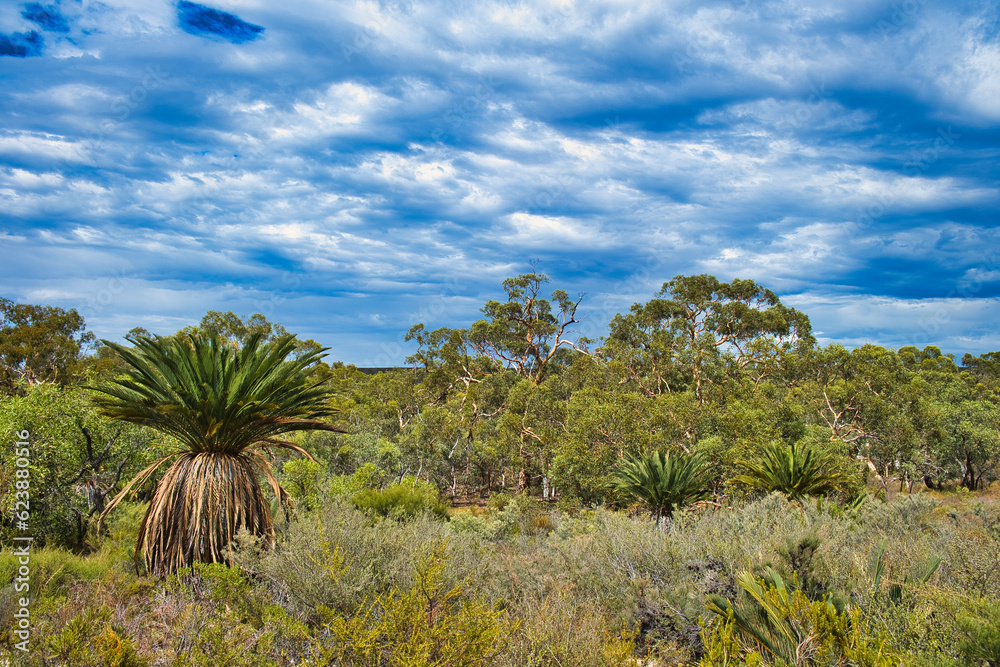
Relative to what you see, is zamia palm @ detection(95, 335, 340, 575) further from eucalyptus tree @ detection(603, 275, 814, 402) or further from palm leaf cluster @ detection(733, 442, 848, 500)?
eucalyptus tree @ detection(603, 275, 814, 402)

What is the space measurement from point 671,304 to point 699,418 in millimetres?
19098

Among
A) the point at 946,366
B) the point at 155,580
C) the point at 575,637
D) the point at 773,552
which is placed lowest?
the point at 155,580

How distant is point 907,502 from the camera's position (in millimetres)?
10203

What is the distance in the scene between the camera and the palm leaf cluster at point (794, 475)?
37.5ft

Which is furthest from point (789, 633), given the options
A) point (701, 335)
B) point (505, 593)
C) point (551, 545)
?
point (701, 335)

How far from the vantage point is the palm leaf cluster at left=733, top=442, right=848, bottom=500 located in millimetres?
11430

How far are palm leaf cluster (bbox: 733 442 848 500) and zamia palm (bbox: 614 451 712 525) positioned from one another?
1.22m

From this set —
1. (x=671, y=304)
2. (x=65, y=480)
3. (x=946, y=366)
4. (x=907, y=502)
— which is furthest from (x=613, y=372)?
(x=946, y=366)

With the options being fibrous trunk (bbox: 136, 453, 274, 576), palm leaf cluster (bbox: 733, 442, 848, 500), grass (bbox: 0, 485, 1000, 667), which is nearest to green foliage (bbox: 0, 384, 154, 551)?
grass (bbox: 0, 485, 1000, 667)

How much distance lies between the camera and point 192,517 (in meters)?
6.90

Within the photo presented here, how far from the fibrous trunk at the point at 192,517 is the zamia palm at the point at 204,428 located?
0.04 ft

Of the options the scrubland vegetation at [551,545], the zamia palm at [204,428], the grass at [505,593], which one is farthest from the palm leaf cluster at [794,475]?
the zamia palm at [204,428]

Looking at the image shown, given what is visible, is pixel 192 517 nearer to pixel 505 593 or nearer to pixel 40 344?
pixel 505 593

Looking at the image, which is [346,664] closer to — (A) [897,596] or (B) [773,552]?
(B) [773,552]
